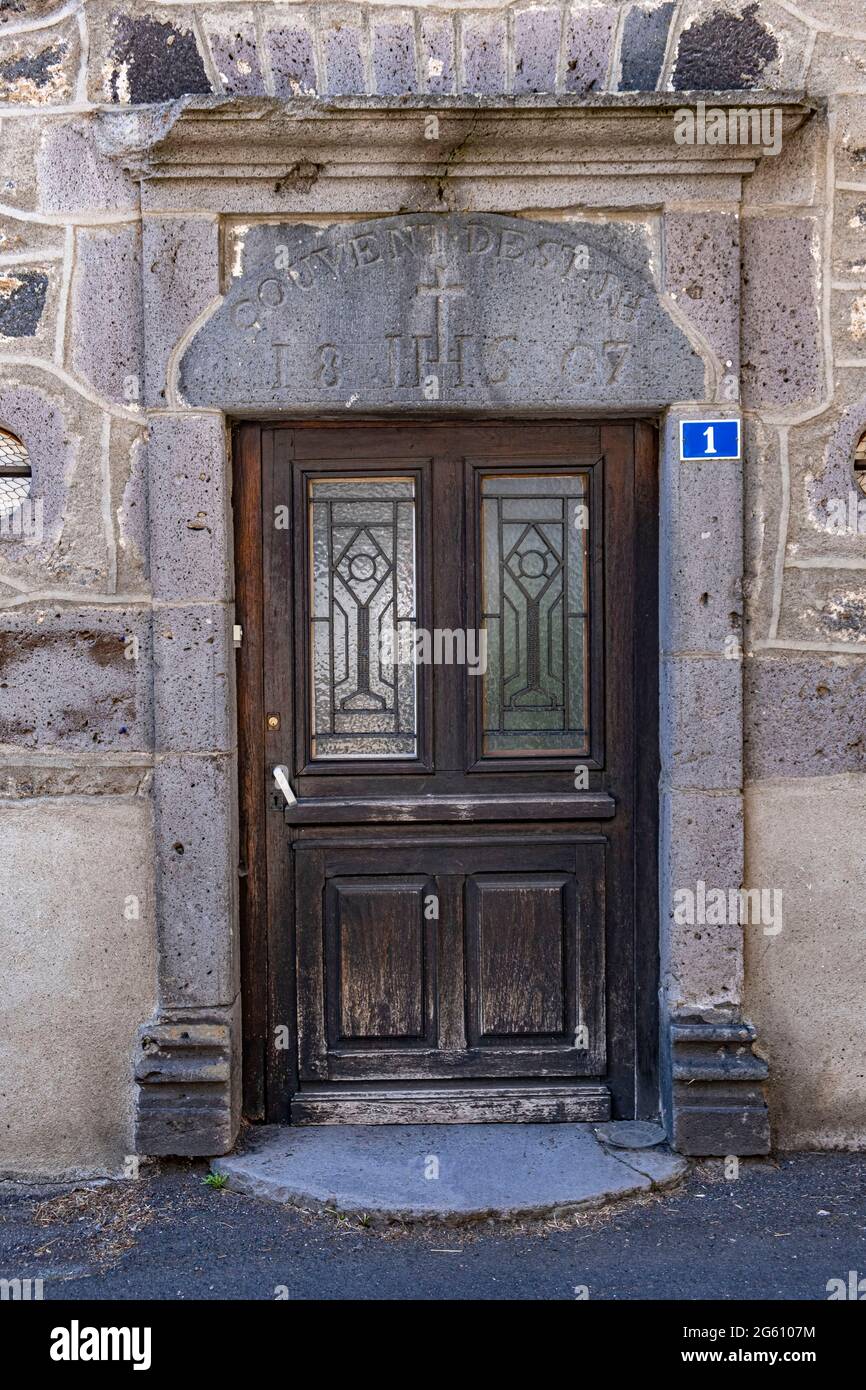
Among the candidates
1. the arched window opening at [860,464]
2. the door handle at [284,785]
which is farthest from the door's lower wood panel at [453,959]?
the arched window opening at [860,464]

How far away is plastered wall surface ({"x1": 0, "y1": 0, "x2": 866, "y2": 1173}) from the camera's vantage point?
360cm

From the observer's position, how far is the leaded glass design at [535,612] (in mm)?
3850

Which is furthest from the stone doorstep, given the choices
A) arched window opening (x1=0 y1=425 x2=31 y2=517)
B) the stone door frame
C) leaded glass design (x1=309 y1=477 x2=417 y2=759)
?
arched window opening (x1=0 y1=425 x2=31 y2=517)

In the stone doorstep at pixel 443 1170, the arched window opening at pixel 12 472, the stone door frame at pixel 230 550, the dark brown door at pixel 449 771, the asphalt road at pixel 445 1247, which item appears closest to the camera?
the asphalt road at pixel 445 1247

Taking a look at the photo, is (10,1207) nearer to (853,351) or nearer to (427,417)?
(427,417)

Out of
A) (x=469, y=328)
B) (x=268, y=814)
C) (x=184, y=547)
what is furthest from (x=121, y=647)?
(x=469, y=328)

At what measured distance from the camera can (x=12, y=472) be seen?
12.2 ft

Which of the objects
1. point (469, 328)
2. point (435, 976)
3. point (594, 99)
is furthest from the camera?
point (435, 976)

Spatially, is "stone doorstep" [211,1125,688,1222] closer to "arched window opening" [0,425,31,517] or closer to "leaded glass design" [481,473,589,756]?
"leaded glass design" [481,473,589,756]

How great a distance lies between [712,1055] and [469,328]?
94.6 inches

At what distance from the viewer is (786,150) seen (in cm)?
361

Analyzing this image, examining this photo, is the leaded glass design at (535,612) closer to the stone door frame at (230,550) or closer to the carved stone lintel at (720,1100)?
the stone door frame at (230,550)

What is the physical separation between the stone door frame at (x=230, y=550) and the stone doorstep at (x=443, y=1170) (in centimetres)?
16

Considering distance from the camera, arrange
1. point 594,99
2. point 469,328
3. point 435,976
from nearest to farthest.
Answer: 1. point 594,99
2. point 469,328
3. point 435,976
